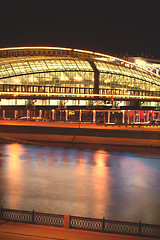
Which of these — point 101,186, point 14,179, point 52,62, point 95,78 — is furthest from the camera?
point 95,78

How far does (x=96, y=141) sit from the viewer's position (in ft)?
162

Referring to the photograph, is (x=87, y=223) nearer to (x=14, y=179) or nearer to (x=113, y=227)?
(x=113, y=227)

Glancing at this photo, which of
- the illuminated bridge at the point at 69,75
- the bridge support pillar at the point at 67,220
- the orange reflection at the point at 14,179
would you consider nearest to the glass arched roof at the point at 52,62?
the illuminated bridge at the point at 69,75

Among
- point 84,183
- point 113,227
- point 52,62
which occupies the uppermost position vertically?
point 52,62

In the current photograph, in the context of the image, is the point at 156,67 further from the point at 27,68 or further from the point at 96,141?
the point at 96,141

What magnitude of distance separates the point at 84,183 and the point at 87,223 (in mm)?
10658

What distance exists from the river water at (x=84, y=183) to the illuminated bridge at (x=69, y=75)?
54.8m

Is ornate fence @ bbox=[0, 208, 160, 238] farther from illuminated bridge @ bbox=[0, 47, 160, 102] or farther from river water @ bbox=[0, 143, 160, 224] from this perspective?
illuminated bridge @ bbox=[0, 47, 160, 102]

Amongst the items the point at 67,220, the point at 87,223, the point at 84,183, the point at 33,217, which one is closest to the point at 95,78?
the point at 84,183

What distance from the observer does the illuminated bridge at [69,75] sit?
Answer: 100 meters

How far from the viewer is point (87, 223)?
1296 cm

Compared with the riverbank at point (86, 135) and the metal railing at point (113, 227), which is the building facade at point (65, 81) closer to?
the riverbank at point (86, 135)

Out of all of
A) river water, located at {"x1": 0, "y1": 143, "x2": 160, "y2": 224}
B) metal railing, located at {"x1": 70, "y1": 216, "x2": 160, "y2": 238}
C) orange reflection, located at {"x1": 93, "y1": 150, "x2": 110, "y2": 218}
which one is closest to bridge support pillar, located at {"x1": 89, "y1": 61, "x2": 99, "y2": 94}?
river water, located at {"x1": 0, "y1": 143, "x2": 160, "y2": 224}

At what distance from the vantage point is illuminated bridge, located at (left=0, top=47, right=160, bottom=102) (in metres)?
100
